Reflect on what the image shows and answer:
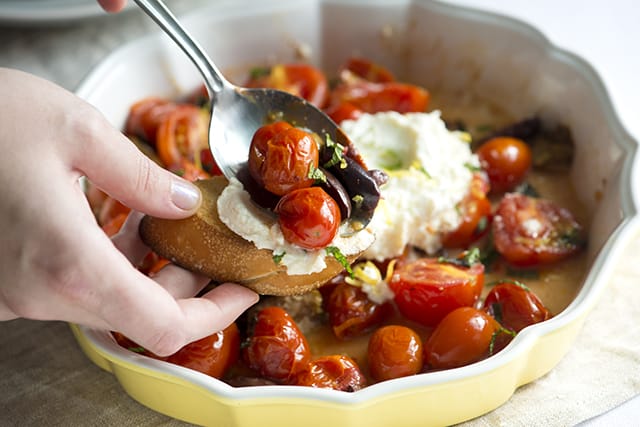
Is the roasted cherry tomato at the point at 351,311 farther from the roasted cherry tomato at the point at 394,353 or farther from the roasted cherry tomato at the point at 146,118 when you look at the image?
the roasted cherry tomato at the point at 146,118

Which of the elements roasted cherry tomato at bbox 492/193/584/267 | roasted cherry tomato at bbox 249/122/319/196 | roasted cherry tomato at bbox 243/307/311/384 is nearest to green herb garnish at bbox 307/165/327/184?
roasted cherry tomato at bbox 249/122/319/196

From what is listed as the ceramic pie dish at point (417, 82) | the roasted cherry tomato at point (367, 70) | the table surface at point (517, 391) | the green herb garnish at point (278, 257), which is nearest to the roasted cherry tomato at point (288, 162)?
the green herb garnish at point (278, 257)

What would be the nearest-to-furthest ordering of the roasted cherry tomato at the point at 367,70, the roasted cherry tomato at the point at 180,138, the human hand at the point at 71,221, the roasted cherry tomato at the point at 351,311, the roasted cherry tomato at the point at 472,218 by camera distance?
the human hand at the point at 71,221, the roasted cherry tomato at the point at 351,311, the roasted cherry tomato at the point at 472,218, the roasted cherry tomato at the point at 180,138, the roasted cherry tomato at the point at 367,70

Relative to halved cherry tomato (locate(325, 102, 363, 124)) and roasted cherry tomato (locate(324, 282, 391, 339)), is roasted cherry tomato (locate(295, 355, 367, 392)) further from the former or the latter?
halved cherry tomato (locate(325, 102, 363, 124))

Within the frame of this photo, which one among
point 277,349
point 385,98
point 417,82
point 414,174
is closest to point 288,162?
point 277,349

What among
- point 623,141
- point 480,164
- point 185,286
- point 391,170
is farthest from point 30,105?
point 623,141

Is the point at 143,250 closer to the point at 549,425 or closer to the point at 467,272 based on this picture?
the point at 467,272
